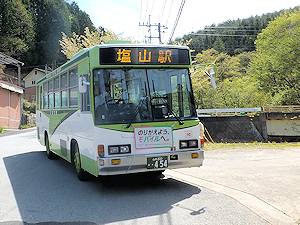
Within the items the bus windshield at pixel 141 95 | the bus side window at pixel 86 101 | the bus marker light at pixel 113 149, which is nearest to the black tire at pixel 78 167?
the bus side window at pixel 86 101

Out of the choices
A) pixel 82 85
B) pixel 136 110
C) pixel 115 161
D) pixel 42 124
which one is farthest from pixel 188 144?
pixel 42 124

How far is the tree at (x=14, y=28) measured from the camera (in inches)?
2292

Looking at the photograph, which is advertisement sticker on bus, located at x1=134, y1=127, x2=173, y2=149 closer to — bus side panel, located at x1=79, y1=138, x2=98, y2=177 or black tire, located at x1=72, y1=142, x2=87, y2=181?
bus side panel, located at x1=79, y1=138, x2=98, y2=177

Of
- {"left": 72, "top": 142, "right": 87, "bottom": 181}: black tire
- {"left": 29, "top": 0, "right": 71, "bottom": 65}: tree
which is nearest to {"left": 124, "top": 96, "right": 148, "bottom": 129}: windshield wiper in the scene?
{"left": 72, "top": 142, "right": 87, "bottom": 181}: black tire

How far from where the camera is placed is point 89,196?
6.47 meters

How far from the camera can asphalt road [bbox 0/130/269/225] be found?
16.3ft

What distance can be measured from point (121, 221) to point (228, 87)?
4087cm

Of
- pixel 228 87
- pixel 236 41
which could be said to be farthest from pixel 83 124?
pixel 236 41

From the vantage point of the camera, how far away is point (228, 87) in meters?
43.8

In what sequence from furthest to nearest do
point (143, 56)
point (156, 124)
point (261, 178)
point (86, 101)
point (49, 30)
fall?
point (49, 30) → point (261, 178) → point (86, 101) → point (143, 56) → point (156, 124)

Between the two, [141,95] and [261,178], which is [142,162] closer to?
[141,95]

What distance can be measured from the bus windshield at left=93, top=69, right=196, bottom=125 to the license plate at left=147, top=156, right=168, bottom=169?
32.3 inches

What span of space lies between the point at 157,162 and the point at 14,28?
64092mm

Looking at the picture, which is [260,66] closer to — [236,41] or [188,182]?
[188,182]
